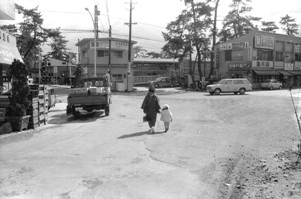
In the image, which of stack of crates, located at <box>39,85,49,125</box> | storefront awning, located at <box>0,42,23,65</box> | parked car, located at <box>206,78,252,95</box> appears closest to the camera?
stack of crates, located at <box>39,85,49,125</box>

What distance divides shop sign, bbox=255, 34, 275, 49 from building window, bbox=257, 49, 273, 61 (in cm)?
101

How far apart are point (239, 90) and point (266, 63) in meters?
A: 19.5

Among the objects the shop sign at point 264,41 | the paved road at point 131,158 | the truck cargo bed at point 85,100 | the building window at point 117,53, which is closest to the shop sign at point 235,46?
the shop sign at point 264,41

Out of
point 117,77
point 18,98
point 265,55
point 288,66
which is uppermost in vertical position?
point 265,55

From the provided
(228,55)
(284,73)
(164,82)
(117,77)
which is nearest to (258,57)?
(228,55)

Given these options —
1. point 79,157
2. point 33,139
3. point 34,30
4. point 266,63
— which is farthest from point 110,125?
point 266,63

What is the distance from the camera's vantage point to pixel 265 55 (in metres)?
53.5

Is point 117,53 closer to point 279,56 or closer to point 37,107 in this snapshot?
point 279,56

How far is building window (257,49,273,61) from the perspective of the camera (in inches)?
Answer: 2053

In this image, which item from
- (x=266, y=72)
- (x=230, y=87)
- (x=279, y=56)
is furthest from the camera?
(x=279, y=56)

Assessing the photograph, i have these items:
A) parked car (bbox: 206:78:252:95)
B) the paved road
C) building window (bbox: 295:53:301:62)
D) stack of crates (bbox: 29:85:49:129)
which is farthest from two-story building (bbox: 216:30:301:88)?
stack of crates (bbox: 29:85:49:129)

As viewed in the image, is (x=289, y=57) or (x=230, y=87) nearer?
(x=230, y=87)

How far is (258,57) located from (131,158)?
48.1 metres

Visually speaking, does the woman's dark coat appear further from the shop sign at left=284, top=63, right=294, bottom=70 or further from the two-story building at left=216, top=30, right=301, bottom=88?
the shop sign at left=284, top=63, right=294, bottom=70
